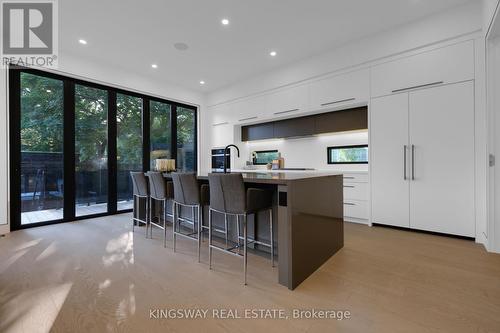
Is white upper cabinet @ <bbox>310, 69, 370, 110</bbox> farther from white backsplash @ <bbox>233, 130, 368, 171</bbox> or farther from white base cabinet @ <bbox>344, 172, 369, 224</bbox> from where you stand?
white base cabinet @ <bbox>344, 172, 369, 224</bbox>

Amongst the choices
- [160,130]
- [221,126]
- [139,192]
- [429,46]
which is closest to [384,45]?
[429,46]

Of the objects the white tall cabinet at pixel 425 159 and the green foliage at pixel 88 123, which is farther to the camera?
the green foliage at pixel 88 123

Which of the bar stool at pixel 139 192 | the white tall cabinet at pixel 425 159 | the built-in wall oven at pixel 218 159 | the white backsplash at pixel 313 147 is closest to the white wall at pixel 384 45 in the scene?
the white tall cabinet at pixel 425 159

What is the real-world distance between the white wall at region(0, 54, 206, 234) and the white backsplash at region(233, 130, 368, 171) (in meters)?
1.98

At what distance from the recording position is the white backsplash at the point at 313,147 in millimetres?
4210

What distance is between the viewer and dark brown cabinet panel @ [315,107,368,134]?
388 cm

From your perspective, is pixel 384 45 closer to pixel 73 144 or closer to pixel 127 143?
pixel 127 143

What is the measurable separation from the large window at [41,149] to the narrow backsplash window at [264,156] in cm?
383

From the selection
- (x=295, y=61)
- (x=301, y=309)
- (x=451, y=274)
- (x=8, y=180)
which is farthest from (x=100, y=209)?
(x=451, y=274)

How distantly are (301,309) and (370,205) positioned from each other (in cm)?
260

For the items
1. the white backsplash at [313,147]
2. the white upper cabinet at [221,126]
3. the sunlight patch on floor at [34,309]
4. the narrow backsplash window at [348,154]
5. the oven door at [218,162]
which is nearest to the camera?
the sunlight patch on floor at [34,309]

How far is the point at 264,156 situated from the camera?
558 centimetres

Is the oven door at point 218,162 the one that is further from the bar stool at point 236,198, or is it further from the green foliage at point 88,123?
the bar stool at point 236,198

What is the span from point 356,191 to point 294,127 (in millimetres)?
1762
